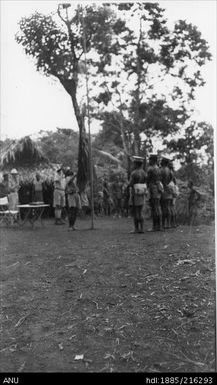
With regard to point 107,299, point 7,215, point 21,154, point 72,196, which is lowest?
point 107,299

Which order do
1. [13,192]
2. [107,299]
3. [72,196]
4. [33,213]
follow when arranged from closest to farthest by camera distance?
1. [107,299]
2. [72,196]
3. [33,213]
4. [13,192]

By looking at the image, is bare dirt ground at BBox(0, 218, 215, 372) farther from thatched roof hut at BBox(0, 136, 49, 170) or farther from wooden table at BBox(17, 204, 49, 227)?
thatched roof hut at BBox(0, 136, 49, 170)

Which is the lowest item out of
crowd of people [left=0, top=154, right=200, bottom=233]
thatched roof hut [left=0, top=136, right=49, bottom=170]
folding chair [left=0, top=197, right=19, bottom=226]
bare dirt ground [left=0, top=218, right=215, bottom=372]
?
bare dirt ground [left=0, top=218, right=215, bottom=372]

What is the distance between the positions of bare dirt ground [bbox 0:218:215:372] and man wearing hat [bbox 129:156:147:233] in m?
0.09

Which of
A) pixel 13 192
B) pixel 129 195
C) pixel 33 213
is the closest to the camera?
pixel 129 195

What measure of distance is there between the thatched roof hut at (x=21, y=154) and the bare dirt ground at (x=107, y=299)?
0.98 meters

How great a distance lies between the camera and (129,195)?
4945 mm

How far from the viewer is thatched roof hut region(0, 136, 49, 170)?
4.99 metres

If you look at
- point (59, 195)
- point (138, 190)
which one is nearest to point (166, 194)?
point (138, 190)

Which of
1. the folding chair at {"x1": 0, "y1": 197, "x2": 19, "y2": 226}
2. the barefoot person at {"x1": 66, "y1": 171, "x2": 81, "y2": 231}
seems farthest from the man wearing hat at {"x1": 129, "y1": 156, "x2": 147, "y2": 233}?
the folding chair at {"x1": 0, "y1": 197, "x2": 19, "y2": 226}

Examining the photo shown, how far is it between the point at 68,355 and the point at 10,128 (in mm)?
2540

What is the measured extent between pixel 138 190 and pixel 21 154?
5.84ft

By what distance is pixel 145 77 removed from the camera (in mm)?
4422

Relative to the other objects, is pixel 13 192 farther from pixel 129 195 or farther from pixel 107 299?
pixel 107 299
